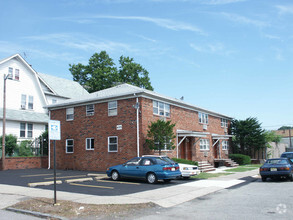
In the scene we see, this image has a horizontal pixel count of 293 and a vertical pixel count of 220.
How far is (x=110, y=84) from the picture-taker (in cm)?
4788

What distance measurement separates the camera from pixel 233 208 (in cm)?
904

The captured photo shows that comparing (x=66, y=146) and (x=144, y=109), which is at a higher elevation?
(x=144, y=109)

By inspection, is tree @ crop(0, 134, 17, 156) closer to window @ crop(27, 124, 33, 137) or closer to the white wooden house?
the white wooden house

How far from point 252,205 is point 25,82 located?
28.8 m

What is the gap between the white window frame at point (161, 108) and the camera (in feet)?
71.8

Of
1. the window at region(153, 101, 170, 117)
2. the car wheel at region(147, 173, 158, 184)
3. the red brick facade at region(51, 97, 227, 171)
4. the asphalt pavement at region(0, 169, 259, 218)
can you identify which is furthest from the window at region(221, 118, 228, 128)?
the asphalt pavement at region(0, 169, 259, 218)

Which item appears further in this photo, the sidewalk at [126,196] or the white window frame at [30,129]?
the white window frame at [30,129]

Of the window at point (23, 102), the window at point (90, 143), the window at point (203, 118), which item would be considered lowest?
the window at point (90, 143)

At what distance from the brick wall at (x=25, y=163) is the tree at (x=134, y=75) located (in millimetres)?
25560

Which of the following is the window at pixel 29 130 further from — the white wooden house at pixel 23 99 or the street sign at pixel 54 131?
the street sign at pixel 54 131

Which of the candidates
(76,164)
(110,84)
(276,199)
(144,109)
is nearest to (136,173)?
(144,109)

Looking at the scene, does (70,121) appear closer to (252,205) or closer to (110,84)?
(252,205)

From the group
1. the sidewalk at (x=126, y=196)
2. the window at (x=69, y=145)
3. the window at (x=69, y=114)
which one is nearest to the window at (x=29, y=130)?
the window at (x=69, y=114)

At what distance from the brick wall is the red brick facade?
8.25 ft
